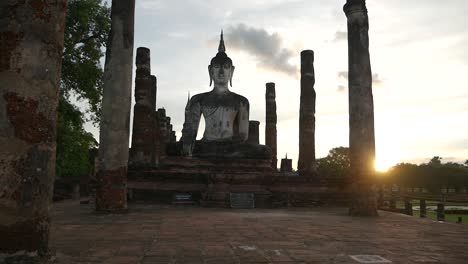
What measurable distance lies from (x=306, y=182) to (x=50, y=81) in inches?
369

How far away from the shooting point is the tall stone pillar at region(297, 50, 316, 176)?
17.2m

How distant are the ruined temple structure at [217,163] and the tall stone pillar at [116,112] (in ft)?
10.1

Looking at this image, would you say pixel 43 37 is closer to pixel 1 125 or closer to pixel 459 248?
pixel 1 125

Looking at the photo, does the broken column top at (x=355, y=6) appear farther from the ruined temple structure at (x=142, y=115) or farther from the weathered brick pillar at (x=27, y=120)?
the ruined temple structure at (x=142, y=115)

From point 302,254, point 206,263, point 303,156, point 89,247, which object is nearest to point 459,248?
point 302,254

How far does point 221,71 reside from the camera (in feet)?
52.4

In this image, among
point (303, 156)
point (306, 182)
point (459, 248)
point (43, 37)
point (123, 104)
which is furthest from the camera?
point (303, 156)

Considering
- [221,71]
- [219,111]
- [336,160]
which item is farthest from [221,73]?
[336,160]

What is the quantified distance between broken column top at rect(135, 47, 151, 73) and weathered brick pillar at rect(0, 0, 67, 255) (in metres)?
12.7

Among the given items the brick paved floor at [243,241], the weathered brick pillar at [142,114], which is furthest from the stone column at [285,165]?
the brick paved floor at [243,241]

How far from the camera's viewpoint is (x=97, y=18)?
1747 cm

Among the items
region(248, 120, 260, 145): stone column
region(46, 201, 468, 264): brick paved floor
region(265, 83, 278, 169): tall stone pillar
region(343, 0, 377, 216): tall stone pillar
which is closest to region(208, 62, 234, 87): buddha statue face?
region(265, 83, 278, 169): tall stone pillar

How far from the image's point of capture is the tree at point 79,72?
1600cm

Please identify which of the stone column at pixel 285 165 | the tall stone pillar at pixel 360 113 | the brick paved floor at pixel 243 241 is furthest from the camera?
the stone column at pixel 285 165
